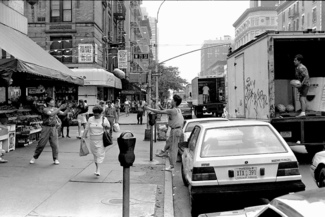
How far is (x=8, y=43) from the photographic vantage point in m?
12.6

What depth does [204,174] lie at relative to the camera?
5543mm

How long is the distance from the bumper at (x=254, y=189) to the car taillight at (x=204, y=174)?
131mm

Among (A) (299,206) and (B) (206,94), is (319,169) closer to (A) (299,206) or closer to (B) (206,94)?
(A) (299,206)

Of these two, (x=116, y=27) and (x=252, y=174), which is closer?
(x=252, y=174)

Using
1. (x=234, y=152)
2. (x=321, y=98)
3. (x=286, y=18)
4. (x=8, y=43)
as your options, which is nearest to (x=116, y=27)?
(x=8, y=43)

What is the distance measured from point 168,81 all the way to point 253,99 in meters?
54.6

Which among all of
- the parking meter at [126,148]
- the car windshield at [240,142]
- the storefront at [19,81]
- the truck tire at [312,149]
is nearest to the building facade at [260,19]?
the storefront at [19,81]

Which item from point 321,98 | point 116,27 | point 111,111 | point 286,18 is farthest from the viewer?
point 286,18

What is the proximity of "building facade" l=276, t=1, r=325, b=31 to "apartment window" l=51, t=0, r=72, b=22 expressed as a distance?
37.4m

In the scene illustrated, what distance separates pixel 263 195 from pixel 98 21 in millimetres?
27154

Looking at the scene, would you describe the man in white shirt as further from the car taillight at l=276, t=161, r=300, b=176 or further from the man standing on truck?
the car taillight at l=276, t=161, r=300, b=176

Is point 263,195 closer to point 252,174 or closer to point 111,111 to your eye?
point 252,174

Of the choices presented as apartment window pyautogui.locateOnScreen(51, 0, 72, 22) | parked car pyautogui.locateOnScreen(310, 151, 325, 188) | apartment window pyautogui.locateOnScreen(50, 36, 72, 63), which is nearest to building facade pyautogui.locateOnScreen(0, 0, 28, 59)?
parked car pyautogui.locateOnScreen(310, 151, 325, 188)

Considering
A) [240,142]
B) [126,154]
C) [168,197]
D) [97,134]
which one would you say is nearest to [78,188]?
[97,134]
